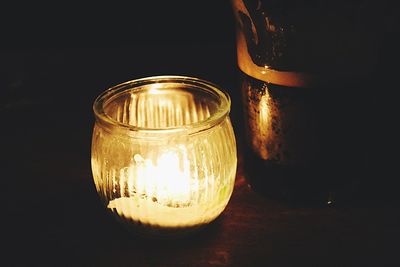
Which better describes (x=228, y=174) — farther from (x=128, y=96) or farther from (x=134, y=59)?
(x=134, y=59)

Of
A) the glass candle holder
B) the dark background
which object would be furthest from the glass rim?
the dark background

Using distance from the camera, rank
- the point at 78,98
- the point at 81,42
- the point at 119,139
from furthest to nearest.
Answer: the point at 81,42
the point at 78,98
the point at 119,139

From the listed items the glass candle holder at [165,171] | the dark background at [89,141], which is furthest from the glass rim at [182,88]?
the dark background at [89,141]

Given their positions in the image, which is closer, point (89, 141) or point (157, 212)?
point (157, 212)

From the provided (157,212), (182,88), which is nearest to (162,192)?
(157,212)

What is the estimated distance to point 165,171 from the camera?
1.41 feet

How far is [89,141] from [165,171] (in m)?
0.23

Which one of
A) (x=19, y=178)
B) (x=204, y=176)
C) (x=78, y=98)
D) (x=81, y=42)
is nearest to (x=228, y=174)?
(x=204, y=176)

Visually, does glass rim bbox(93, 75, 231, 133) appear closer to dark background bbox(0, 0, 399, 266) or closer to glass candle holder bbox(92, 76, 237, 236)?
glass candle holder bbox(92, 76, 237, 236)

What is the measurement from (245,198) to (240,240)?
69mm

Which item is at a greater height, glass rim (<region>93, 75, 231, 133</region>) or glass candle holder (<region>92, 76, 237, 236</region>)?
glass rim (<region>93, 75, 231, 133</region>)

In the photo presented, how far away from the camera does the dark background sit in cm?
44

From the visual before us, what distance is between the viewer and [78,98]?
75cm

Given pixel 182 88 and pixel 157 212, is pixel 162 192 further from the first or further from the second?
pixel 182 88
